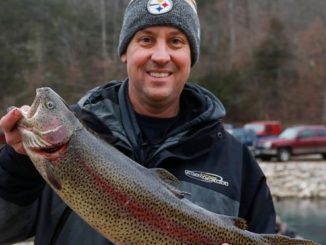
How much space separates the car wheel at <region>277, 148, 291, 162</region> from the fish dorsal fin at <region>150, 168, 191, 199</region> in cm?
2815

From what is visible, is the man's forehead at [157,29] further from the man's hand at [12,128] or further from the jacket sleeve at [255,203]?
the man's hand at [12,128]

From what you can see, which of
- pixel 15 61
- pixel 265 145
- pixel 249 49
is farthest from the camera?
pixel 249 49

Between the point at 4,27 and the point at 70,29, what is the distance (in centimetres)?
951

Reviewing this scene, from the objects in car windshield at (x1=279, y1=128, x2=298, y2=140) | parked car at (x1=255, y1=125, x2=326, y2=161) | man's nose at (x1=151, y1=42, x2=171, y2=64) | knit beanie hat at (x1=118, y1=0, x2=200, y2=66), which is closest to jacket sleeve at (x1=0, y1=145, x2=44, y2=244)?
man's nose at (x1=151, y1=42, x2=171, y2=64)

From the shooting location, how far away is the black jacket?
Answer: 139 inches

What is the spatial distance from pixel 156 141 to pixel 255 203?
773 millimetres

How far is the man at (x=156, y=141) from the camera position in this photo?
3.56m

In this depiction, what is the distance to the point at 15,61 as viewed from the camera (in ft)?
128

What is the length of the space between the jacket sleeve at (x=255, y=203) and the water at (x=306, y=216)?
35.8 ft

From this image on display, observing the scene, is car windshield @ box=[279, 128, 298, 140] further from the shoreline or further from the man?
the man

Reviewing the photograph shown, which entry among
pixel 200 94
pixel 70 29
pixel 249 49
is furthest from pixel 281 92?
pixel 200 94

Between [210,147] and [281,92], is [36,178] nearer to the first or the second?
[210,147]

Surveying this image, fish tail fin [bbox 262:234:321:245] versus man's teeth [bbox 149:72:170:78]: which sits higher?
man's teeth [bbox 149:72:170:78]

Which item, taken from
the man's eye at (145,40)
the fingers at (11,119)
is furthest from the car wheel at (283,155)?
the fingers at (11,119)
